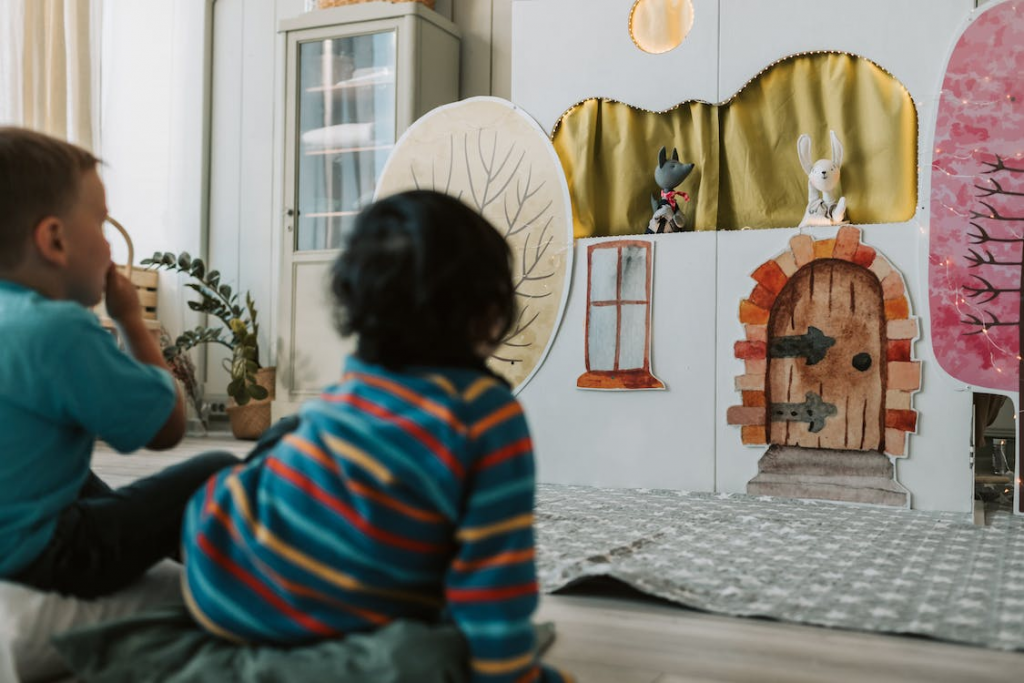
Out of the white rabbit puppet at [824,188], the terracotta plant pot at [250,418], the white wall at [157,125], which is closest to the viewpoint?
the white rabbit puppet at [824,188]

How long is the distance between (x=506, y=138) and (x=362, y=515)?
Answer: 2.37 meters

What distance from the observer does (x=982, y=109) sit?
7.82 ft

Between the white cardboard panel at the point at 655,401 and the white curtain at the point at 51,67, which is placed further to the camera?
the white curtain at the point at 51,67

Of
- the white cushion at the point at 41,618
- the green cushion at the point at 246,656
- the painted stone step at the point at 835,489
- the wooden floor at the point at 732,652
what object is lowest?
the painted stone step at the point at 835,489

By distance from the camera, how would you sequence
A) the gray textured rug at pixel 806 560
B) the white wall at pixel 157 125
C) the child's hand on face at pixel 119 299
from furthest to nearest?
the white wall at pixel 157 125 → the gray textured rug at pixel 806 560 → the child's hand on face at pixel 119 299

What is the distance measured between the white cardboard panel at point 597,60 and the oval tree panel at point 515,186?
4.7 inches

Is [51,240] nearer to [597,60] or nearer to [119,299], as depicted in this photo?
[119,299]

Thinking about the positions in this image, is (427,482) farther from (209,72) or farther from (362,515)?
(209,72)

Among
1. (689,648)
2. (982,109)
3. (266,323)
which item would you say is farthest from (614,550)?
(266,323)

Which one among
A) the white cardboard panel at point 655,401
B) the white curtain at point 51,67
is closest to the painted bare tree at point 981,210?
the white cardboard panel at point 655,401

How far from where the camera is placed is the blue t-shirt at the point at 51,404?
0.97 metres

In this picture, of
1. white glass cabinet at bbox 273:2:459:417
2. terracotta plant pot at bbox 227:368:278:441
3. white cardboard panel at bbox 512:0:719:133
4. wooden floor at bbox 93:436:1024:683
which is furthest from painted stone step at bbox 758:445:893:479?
terracotta plant pot at bbox 227:368:278:441

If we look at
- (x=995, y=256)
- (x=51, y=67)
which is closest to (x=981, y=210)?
(x=995, y=256)

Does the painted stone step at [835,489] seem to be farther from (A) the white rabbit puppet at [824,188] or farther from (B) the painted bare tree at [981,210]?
(A) the white rabbit puppet at [824,188]
